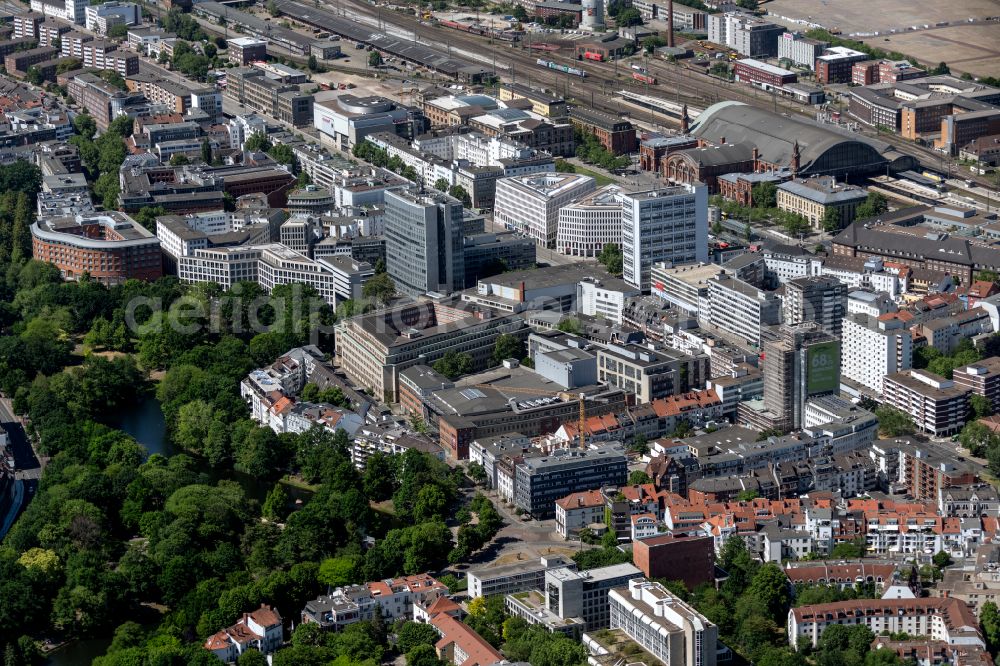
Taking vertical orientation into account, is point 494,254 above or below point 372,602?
above

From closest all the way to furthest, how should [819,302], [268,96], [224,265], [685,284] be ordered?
1. [819,302]
2. [685,284]
3. [224,265]
4. [268,96]

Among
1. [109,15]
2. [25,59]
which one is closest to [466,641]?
[25,59]

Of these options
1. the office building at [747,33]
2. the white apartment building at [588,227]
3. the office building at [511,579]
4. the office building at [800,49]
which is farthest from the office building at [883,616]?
the office building at [747,33]

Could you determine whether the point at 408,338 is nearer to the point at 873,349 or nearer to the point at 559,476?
the point at 559,476

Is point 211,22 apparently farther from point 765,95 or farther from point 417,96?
point 765,95

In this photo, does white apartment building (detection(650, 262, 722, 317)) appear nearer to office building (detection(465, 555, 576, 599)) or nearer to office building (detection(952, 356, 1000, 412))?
office building (detection(952, 356, 1000, 412))

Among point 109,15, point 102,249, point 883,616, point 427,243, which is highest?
point 109,15

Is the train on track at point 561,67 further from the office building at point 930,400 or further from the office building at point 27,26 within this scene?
the office building at point 930,400
